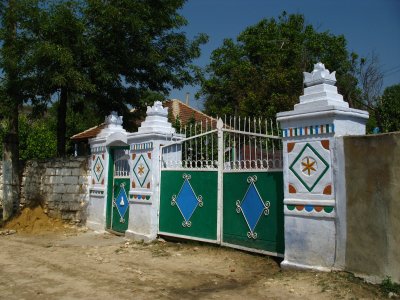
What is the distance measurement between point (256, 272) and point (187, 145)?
9.58 ft

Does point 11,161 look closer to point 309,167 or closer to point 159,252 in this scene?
point 159,252

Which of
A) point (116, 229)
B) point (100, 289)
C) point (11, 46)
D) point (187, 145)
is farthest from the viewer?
point (11, 46)

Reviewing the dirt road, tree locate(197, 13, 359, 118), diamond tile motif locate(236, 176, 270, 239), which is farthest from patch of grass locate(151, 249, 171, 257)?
tree locate(197, 13, 359, 118)

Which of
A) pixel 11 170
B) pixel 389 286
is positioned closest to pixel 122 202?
pixel 11 170

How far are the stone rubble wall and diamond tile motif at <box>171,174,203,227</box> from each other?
10.8ft

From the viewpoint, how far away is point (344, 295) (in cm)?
427

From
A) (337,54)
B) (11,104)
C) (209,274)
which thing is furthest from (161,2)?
(337,54)

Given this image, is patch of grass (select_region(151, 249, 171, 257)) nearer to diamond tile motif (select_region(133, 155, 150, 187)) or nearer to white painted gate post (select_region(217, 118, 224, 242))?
white painted gate post (select_region(217, 118, 224, 242))

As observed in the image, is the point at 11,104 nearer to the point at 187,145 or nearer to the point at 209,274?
the point at 187,145

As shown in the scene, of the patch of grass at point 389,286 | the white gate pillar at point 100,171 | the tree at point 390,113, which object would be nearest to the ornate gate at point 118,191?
the white gate pillar at point 100,171

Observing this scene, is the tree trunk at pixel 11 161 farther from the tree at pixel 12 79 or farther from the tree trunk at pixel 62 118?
the tree trunk at pixel 62 118

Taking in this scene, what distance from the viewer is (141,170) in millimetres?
7965

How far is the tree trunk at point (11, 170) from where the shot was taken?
34.3 feet

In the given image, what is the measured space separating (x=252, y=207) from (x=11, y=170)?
7.08m
